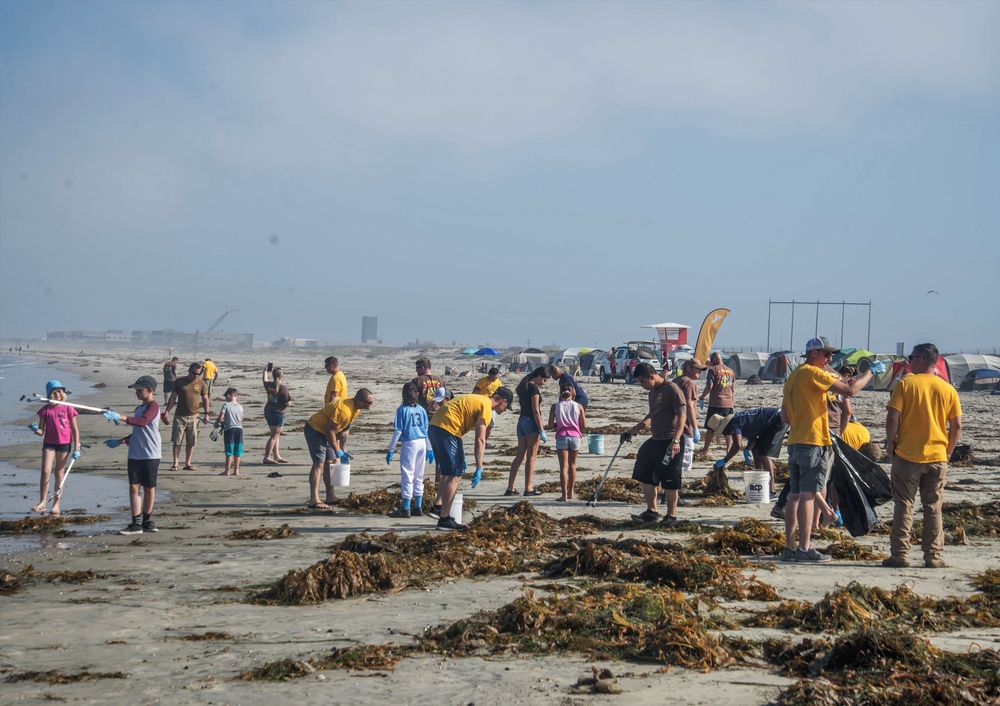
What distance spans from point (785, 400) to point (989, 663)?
363cm

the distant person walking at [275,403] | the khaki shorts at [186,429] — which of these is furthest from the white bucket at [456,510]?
the khaki shorts at [186,429]

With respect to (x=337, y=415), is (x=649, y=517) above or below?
below

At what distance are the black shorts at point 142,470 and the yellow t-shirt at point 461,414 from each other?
3.00 m

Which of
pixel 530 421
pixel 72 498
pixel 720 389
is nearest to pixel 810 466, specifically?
pixel 530 421

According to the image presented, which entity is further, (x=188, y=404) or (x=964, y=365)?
(x=964, y=365)

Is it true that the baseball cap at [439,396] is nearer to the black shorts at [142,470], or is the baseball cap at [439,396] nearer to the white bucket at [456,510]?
the white bucket at [456,510]

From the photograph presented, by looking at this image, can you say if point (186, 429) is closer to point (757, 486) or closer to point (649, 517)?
point (649, 517)

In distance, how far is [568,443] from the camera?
39.8 feet

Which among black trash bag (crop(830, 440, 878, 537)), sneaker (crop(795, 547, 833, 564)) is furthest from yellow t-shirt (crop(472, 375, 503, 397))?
sneaker (crop(795, 547, 833, 564))

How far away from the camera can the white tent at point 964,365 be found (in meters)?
40.2

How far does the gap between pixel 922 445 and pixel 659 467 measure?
2.88 meters

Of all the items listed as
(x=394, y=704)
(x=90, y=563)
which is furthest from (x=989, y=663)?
(x=90, y=563)

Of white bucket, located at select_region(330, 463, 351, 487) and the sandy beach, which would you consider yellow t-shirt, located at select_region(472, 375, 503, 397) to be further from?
white bucket, located at select_region(330, 463, 351, 487)

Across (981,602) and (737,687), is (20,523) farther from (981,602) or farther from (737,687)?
(981,602)
